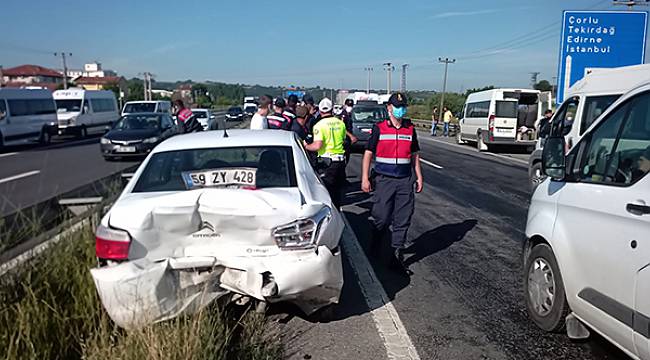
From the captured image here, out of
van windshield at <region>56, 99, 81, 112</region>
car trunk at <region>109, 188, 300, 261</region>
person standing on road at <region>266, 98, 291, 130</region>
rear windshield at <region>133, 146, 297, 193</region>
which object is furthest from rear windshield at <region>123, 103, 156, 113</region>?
car trunk at <region>109, 188, 300, 261</region>

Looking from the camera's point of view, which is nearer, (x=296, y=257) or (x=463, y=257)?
(x=296, y=257)

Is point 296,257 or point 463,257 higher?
point 296,257

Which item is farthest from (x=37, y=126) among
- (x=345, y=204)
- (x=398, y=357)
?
(x=398, y=357)

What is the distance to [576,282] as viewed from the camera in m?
3.67

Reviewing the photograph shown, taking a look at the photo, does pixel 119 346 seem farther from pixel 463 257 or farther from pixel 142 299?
pixel 463 257

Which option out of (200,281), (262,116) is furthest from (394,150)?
(262,116)

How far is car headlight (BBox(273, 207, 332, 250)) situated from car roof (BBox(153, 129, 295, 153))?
4.45ft

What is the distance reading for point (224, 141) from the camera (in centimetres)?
500

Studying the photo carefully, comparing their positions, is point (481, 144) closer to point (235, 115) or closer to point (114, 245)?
point (114, 245)

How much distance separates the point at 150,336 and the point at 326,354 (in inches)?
47.8

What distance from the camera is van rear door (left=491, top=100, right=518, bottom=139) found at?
2283cm

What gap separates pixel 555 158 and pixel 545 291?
101 cm

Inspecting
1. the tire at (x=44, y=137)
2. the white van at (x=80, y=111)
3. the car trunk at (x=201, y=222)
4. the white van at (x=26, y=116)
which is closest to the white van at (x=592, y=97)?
the car trunk at (x=201, y=222)

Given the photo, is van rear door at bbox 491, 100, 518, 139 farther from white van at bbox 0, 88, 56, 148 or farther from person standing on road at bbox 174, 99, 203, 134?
white van at bbox 0, 88, 56, 148
